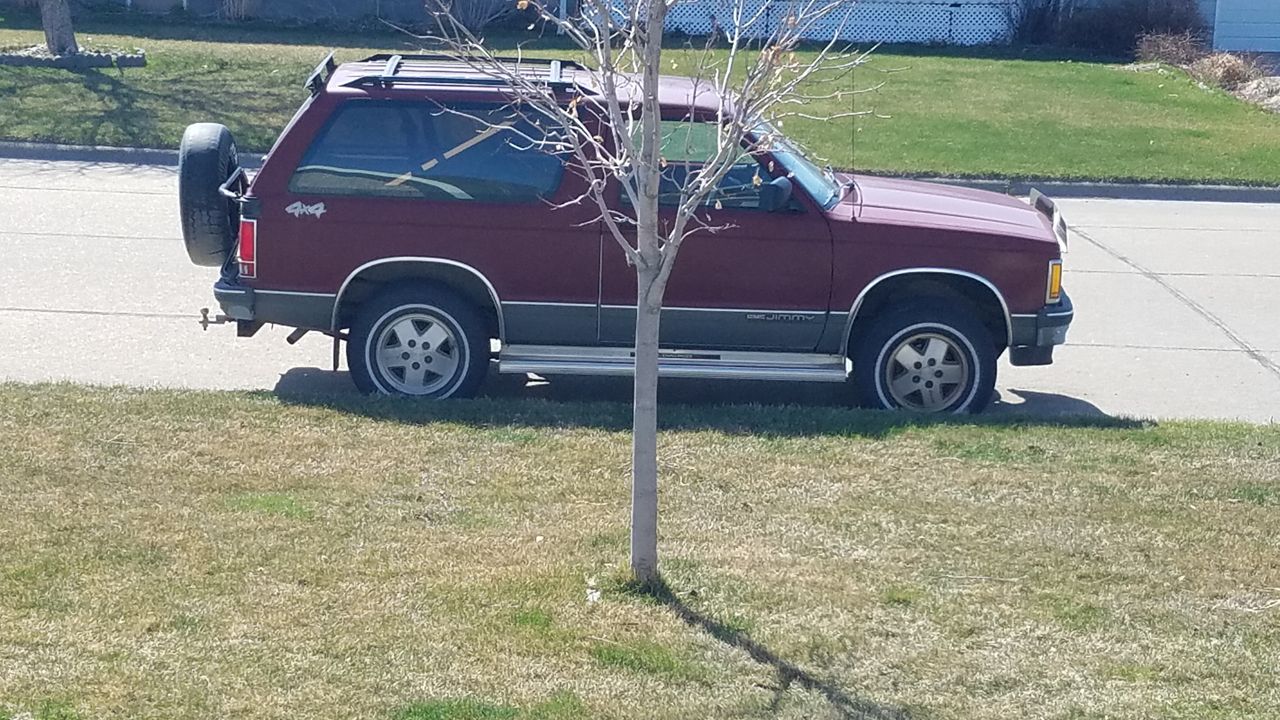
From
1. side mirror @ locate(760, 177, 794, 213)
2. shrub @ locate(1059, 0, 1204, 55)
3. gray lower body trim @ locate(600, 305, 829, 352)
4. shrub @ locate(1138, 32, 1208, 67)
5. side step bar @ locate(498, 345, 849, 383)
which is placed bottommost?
side step bar @ locate(498, 345, 849, 383)

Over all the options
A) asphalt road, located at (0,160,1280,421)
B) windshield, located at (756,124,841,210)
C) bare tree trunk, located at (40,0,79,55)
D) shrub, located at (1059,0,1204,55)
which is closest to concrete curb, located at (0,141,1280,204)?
asphalt road, located at (0,160,1280,421)

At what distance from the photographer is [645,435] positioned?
17.8ft

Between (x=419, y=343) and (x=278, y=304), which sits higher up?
(x=278, y=304)

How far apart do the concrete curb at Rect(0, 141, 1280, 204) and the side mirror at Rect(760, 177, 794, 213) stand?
9.59 metres

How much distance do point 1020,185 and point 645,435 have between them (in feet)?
42.6

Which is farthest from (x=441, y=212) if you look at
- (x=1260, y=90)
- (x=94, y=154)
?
(x=1260, y=90)

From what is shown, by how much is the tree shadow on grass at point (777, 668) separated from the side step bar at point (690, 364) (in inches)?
109

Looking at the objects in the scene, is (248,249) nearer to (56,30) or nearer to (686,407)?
(686,407)

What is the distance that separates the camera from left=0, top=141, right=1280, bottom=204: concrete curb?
17391mm

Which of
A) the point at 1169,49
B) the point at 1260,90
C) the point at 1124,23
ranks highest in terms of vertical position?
the point at 1124,23

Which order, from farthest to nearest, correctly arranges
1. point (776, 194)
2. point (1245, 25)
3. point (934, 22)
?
point (1245, 25) → point (934, 22) → point (776, 194)

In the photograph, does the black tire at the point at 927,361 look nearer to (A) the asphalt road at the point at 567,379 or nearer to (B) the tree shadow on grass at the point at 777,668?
(A) the asphalt road at the point at 567,379

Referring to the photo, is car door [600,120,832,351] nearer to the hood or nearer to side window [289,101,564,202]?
the hood

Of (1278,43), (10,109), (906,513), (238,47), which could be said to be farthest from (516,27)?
(906,513)
